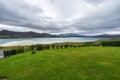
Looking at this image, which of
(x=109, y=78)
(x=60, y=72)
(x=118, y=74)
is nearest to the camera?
(x=109, y=78)

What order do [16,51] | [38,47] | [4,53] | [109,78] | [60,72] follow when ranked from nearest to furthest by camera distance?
[109,78] < [60,72] < [4,53] < [16,51] < [38,47]

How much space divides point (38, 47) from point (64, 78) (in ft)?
81.4

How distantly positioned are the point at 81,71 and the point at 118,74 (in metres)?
3.42

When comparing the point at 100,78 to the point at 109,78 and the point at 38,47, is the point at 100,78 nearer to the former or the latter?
the point at 109,78

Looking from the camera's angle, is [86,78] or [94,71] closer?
[86,78]

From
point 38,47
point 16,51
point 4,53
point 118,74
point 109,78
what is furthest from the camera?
point 38,47

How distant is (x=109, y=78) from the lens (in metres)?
13.6

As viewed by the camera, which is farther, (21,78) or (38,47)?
(38,47)

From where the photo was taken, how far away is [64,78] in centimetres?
1383

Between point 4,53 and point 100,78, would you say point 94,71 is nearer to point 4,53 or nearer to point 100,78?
point 100,78

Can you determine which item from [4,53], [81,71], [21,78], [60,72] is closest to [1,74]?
[21,78]

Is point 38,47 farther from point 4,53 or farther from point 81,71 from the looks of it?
point 81,71

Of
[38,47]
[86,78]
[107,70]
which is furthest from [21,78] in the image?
[38,47]

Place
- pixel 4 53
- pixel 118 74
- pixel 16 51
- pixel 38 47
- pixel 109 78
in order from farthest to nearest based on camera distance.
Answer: pixel 38 47
pixel 16 51
pixel 4 53
pixel 118 74
pixel 109 78
